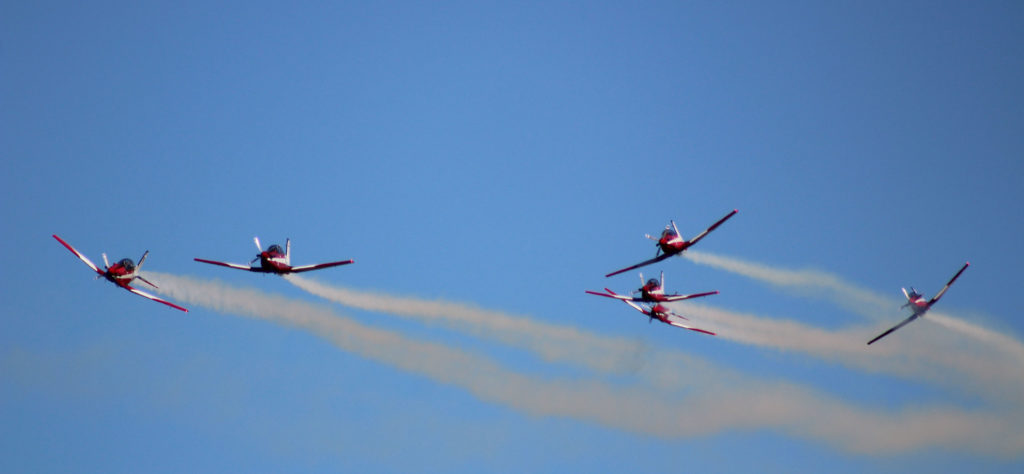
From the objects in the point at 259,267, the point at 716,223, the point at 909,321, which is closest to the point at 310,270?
the point at 259,267

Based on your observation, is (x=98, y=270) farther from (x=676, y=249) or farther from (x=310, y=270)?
(x=676, y=249)

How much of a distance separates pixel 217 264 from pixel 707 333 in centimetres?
4323

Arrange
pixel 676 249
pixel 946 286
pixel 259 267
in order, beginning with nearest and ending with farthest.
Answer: pixel 259 267 → pixel 676 249 → pixel 946 286

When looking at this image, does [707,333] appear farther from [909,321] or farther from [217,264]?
[217,264]

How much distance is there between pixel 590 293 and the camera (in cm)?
9781

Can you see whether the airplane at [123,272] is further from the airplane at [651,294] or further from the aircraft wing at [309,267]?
the airplane at [651,294]

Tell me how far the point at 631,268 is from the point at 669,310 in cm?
1177

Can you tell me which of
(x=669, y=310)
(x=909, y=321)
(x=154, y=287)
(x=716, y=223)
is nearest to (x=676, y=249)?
(x=716, y=223)

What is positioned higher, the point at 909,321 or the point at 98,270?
the point at 909,321

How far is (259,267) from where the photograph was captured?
89.3 m

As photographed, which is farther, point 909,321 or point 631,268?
point 909,321

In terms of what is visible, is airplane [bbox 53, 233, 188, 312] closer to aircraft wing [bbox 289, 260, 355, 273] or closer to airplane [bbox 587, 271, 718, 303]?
aircraft wing [bbox 289, 260, 355, 273]

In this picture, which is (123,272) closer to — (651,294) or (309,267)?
(309,267)

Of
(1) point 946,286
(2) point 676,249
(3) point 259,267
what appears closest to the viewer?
(3) point 259,267
